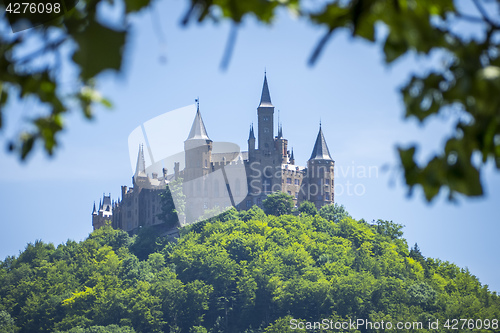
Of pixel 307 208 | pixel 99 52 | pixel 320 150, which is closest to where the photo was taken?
pixel 99 52

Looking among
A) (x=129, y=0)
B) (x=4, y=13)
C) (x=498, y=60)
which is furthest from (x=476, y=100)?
(x=4, y=13)

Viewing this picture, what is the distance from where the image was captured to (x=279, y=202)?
9888 cm

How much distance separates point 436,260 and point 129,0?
9959cm

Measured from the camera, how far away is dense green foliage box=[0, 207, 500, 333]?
3275 inches

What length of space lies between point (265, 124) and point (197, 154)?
344 inches

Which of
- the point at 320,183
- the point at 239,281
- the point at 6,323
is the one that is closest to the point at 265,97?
the point at 320,183

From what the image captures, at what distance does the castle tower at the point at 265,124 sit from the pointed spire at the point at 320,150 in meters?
7.03

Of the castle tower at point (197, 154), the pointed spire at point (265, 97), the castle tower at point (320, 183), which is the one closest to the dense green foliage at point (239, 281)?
the castle tower at point (320, 183)

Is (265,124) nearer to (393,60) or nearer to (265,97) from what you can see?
(265,97)

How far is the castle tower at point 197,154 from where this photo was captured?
99688 mm

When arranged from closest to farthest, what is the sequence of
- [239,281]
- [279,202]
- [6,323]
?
1. [239,281]
2. [6,323]
3. [279,202]

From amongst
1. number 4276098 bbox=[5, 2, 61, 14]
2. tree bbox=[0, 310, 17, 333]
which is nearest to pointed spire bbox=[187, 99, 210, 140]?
tree bbox=[0, 310, 17, 333]

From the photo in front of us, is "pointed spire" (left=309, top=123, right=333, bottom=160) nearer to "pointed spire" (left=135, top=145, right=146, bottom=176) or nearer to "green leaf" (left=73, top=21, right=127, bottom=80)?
"pointed spire" (left=135, top=145, right=146, bottom=176)

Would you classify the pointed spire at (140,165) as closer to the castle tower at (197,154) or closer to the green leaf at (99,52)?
the castle tower at (197,154)
